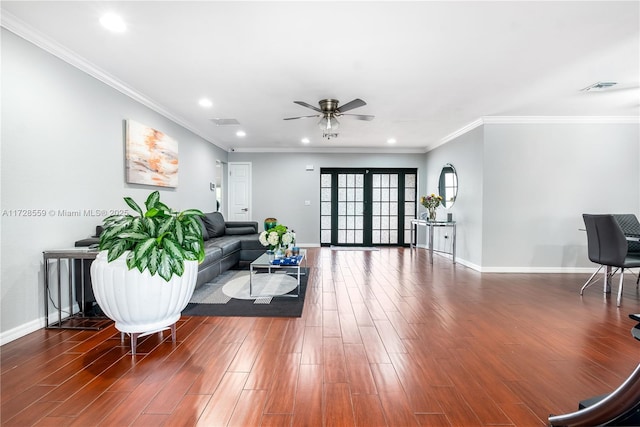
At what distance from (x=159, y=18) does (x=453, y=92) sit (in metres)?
3.34

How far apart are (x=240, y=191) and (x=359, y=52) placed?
567cm

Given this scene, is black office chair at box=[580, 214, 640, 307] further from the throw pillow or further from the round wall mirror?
the throw pillow

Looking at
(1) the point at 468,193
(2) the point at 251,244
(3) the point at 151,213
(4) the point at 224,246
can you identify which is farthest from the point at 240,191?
(3) the point at 151,213

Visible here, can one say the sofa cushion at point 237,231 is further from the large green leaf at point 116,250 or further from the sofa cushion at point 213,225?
the large green leaf at point 116,250

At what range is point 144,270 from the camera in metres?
2.13

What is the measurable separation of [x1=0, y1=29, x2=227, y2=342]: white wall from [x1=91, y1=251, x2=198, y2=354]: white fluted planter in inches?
34.0

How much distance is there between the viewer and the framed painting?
12.5 feet

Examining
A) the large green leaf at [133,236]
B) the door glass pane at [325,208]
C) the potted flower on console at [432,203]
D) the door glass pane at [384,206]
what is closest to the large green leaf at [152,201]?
the large green leaf at [133,236]

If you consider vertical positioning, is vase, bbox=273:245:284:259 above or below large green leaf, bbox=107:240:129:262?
below

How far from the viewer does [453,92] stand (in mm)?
3900

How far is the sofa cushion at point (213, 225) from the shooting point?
559 cm

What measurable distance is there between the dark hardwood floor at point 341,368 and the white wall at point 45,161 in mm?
546

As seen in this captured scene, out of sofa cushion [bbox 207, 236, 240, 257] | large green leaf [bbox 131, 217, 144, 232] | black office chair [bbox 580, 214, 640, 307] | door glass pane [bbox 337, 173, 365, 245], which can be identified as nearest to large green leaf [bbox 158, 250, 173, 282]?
large green leaf [bbox 131, 217, 144, 232]

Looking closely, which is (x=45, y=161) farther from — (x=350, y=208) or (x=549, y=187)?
(x=549, y=187)
